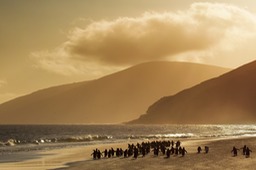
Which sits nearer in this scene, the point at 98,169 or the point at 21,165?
the point at 98,169

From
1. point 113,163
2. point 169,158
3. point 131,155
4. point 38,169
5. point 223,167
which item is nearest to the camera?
point 223,167

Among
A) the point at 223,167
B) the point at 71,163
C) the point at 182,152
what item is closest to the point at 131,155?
the point at 182,152

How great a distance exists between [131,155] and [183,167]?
57.3 ft

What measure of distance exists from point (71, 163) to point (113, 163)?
4801 mm

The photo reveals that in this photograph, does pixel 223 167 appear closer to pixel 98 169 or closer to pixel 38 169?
pixel 98 169

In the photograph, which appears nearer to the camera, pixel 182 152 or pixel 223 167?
pixel 223 167

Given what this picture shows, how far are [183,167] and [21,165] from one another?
1839 cm

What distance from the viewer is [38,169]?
4647 cm

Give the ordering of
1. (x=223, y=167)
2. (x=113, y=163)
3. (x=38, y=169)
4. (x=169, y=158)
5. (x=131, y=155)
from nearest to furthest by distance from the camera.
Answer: (x=223, y=167), (x=38, y=169), (x=113, y=163), (x=169, y=158), (x=131, y=155)

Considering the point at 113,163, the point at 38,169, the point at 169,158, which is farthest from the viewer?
the point at 169,158

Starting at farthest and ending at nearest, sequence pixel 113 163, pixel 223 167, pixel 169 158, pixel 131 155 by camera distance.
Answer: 1. pixel 131 155
2. pixel 169 158
3. pixel 113 163
4. pixel 223 167

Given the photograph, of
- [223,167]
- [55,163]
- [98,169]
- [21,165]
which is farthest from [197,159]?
[21,165]

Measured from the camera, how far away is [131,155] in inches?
2366

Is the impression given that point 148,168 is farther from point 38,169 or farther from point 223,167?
point 38,169
